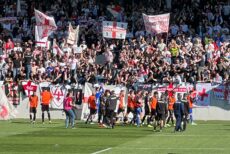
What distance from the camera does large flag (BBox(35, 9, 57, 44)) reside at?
5269cm

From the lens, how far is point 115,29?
52375 mm

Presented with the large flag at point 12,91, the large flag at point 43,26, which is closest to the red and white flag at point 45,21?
the large flag at point 43,26

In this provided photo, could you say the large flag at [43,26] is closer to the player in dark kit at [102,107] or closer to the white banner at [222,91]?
the player in dark kit at [102,107]

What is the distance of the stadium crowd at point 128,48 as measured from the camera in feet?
163

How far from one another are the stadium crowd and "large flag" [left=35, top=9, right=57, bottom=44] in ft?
3.38

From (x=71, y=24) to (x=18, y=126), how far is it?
14.3 meters

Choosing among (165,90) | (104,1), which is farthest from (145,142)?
(104,1)

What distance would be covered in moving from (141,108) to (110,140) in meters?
10.8

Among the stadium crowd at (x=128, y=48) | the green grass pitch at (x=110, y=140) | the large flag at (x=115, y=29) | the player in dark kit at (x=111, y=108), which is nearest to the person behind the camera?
the green grass pitch at (x=110, y=140)

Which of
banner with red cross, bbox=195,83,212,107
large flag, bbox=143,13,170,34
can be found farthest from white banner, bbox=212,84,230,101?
→ large flag, bbox=143,13,170,34

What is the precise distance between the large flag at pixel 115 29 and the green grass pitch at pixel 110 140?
352 inches

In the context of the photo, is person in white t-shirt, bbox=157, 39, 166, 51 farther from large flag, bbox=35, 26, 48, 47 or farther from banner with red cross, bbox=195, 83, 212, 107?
large flag, bbox=35, 26, 48, 47

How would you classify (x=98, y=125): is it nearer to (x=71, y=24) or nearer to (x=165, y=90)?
(x=165, y=90)

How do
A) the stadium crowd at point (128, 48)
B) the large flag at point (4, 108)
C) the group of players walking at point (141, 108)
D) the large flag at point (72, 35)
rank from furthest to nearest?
the large flag at point (72, 35), the large flag at point (4, 108), the stadium crowd at point (128, 48), the group of players walking at point (141, 108)
